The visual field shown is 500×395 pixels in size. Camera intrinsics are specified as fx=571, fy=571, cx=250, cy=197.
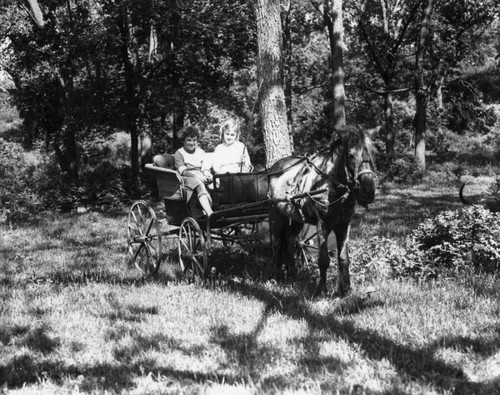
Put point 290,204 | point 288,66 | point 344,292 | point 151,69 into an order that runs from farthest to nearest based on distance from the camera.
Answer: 1. point 288,66
2. point 151,69
3. point 290,204
4. point 344,292

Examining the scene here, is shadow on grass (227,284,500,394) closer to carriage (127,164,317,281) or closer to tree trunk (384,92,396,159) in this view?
carriage (127,164,317,281)

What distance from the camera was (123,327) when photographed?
18.6ft

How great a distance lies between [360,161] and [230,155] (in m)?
3.03

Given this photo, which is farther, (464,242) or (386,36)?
(386,36)

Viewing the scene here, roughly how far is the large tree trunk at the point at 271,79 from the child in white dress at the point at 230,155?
0.79 meters

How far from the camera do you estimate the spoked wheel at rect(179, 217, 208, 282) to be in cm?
762

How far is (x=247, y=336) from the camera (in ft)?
17.4

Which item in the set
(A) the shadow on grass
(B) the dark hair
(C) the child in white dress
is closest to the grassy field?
(A) the shadow on grass

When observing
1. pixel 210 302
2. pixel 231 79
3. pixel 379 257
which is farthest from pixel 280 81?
pixel 231 79

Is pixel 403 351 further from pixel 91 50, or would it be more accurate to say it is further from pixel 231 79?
pixel 231 79

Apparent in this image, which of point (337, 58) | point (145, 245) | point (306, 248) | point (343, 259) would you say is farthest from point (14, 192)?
point (343, 259)

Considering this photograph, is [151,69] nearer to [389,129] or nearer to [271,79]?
[389,129]

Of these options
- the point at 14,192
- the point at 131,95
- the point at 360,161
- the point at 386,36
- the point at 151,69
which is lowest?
the point at 14,192

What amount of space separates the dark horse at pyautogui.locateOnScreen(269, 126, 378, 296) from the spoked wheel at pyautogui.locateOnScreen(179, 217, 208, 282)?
Result: 0.96 meters
